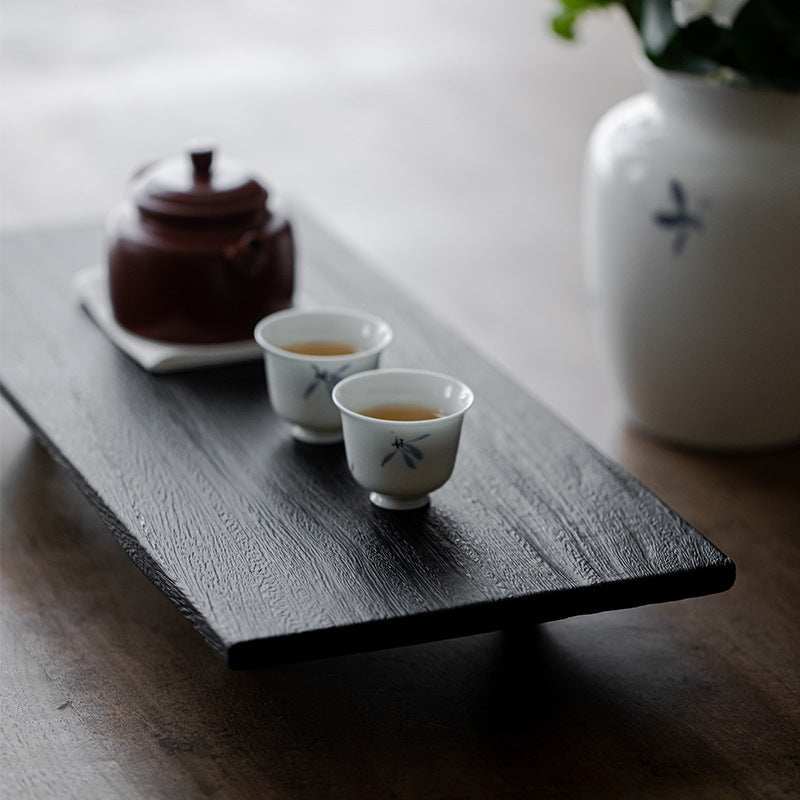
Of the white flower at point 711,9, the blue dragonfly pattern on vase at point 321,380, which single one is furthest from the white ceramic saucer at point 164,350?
the white flower at point 711,9

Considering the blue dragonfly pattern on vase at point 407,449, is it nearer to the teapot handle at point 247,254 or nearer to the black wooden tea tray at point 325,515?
the black wooden tea tray at point 325,515

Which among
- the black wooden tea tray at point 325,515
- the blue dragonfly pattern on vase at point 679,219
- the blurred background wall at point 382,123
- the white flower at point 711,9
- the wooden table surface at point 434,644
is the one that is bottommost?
the wooden table surface at point 434,644

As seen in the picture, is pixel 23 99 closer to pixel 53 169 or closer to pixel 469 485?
pixel 53 169

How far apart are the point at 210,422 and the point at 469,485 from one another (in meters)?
0.27

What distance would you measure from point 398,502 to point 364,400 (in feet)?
0.32

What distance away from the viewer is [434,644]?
127 cm

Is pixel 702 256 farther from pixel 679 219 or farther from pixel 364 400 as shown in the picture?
pixel 364 400

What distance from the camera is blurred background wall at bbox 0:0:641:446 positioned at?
2172 millimetres

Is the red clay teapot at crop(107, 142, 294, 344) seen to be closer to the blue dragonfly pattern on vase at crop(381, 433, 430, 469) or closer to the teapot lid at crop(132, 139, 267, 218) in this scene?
the teapot lid at crop(132, 139, 267, 218)

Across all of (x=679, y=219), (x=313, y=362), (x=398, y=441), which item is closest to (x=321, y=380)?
(x=313, y=362)

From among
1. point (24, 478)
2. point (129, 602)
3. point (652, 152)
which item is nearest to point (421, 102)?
point (652, 152)

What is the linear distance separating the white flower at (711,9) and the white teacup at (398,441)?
0.56 metres

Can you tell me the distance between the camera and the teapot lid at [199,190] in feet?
4.75

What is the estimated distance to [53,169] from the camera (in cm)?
257
